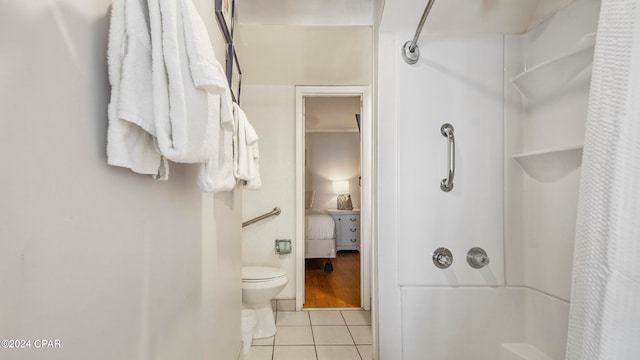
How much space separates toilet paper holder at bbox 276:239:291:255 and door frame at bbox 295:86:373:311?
82 millimetres

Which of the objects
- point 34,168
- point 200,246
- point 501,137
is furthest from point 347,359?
point 34,168

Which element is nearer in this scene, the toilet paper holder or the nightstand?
the toilet paper holder

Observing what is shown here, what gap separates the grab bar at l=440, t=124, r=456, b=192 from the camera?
1.41 meters

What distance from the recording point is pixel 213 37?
1.21m

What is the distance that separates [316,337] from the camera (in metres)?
2.34

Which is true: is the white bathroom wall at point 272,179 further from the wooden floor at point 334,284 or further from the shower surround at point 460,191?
the shower surround at point 460,191

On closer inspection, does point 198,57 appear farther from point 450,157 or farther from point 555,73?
point 555,73

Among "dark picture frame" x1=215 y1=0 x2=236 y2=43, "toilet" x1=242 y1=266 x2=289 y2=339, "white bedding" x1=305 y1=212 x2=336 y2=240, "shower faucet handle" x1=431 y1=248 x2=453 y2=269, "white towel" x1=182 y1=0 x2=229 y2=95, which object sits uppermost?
"dark picture frame" x1=215 y1=0 x2=236 y2=43

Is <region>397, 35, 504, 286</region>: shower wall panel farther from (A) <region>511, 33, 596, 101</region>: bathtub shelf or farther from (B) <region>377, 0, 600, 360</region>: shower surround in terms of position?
(A) <region>511, 33, 596, 101</region>: bathtub shelf

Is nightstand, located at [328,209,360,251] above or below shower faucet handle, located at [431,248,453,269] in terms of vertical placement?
below

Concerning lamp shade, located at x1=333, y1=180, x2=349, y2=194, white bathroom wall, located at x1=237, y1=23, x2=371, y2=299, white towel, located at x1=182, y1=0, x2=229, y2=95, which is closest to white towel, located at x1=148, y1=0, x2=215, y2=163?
white towel, located at x1=182, y1=0, x2=229, y2=95

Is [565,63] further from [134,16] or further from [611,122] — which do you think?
[134,16]

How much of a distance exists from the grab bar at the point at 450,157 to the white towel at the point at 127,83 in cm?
124

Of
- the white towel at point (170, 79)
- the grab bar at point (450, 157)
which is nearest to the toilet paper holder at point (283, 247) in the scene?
the grab bar at point (450, 157)
